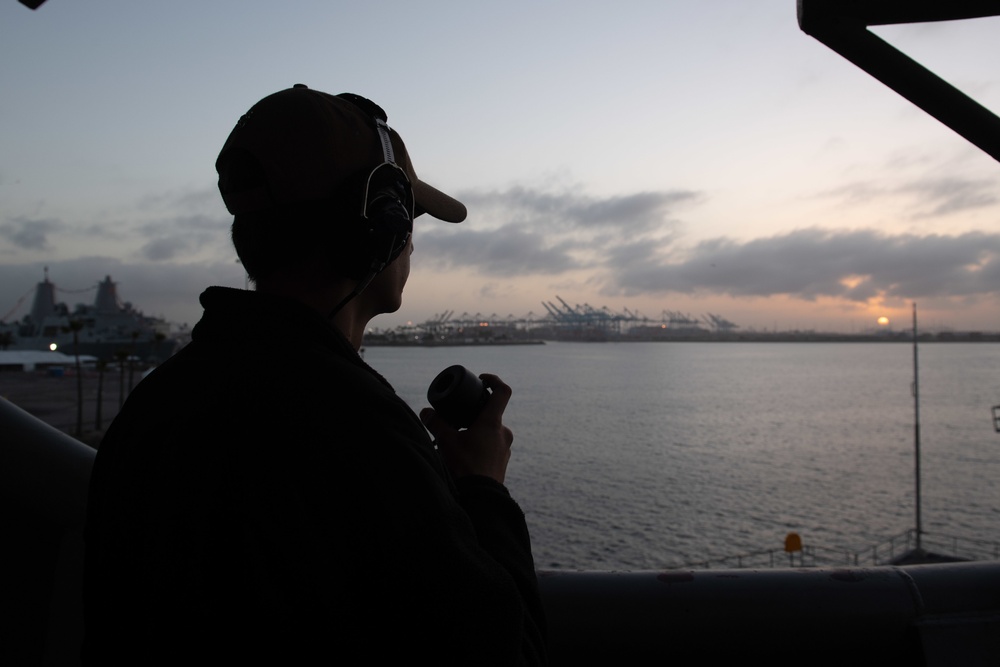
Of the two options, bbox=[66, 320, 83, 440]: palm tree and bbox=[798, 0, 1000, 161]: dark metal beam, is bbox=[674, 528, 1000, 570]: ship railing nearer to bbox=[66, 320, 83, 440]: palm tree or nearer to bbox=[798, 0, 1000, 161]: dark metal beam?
bbox=[798, 0, 1000, 161]: dark metal beam

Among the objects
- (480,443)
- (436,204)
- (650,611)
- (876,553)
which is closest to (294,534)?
(480,443)

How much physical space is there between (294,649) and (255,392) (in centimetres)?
31

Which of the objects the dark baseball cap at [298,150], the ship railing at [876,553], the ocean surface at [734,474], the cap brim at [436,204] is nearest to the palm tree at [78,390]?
the ocean surface at [734,474]

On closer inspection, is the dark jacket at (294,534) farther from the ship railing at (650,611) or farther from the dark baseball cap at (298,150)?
Result: the ship railing at (650,611)

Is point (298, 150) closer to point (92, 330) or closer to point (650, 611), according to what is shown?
point (650, 611)

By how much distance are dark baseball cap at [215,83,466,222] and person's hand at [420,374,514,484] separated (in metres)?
0.40

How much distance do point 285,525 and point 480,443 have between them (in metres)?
0.39

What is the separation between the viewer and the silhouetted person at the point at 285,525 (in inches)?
32.8

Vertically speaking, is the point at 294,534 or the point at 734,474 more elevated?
the point at 294,534

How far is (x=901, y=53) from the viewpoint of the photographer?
203cm

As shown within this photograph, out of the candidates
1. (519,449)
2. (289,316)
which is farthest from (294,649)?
(519,449)

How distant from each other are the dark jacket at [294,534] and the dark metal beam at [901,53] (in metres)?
1.81

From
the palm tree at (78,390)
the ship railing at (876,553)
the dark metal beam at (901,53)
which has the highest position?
the dark metal beam at (901,53)

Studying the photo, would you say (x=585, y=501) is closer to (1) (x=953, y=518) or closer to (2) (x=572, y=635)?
(1) (x=953, y=518)
